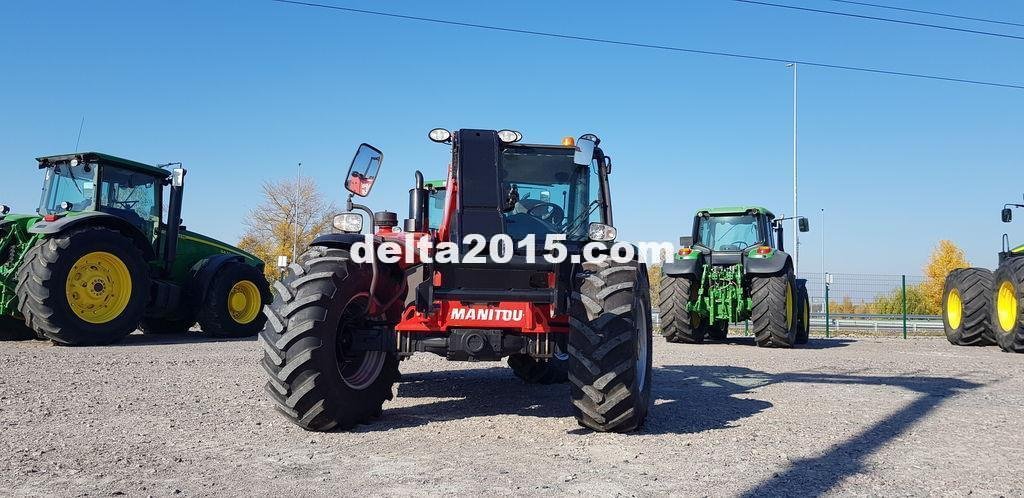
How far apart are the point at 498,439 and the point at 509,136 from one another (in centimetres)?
231

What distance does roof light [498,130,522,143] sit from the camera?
240 inches

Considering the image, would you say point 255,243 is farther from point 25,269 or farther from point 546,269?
point 546,269

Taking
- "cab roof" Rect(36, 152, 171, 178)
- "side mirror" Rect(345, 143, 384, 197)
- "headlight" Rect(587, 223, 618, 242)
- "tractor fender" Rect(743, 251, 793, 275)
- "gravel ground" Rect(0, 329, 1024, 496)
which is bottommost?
"gravel ground" Rect(0, 329, 1024, 496)

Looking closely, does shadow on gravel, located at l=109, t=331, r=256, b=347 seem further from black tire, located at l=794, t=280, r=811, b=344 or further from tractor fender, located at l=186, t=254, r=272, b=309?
black tire, located at l=794, t=280, r=811, b=344

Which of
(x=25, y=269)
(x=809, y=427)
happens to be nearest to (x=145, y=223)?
(x=25, y=269)

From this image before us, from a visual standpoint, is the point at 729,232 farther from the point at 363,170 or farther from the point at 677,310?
the point at 363,170

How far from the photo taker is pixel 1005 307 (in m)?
13.6

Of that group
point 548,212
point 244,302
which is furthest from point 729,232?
point 548,212

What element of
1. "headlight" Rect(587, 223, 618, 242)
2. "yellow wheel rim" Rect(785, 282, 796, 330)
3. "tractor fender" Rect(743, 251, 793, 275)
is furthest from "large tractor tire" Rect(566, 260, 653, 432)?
"yellow wheel rim" Rect(785, 282, 796, 330)

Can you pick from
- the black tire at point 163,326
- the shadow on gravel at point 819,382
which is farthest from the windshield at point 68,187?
the shadow on gravel at point 819,382

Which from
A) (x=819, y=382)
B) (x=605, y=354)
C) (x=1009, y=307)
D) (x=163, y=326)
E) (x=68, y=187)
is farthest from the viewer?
(x=163, y=326)

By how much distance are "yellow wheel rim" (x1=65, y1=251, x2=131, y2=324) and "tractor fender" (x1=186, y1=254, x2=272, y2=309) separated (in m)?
1.91

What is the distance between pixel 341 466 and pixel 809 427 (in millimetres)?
3476

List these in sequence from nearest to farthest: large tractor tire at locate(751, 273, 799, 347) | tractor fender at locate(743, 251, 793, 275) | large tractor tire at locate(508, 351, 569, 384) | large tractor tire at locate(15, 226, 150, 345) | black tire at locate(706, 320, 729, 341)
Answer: large tractor tire at locate(508, 351, 569, 384) → large tractor tire at locate(15, 226, 150, 345) → large tractor tire at locate(751, 273, 799, 347) → tractor fender at locate(743, 251, 793, 275) → black tire at locate(706, 320, 729, 341)
